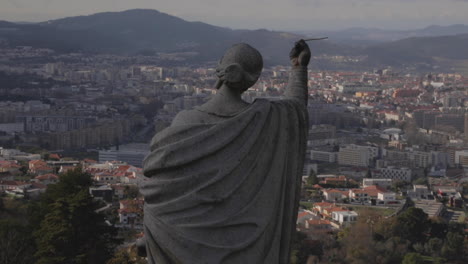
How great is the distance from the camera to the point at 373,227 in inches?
711

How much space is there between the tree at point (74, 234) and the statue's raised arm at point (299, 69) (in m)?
6.07

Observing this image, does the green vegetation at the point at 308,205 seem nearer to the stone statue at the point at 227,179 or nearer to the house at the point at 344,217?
the house at the point at 344,217

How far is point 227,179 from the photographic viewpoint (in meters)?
2.22

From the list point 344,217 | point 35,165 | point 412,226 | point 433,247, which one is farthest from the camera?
point 35,165

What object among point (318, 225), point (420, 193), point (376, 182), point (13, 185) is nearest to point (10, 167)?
point (13, 185)

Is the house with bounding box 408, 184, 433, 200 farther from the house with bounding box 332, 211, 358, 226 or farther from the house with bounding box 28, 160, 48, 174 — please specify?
the house with bounding box 28, 160, 48, 174

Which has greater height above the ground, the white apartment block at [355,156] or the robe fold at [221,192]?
the robe fold at [221,192]

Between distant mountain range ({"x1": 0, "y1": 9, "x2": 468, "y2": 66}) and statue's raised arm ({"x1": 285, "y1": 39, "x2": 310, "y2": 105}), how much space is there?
92063 mm

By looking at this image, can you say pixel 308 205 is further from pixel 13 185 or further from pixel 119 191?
pixel 13 185

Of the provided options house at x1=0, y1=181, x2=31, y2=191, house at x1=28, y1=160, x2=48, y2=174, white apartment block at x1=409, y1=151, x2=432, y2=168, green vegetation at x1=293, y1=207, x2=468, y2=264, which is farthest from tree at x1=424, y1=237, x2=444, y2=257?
white apartment block at x1=409, y1=151, x2=432, y2=168

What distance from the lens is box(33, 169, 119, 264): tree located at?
27.5ft

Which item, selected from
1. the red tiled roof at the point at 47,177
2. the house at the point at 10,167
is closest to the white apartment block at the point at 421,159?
the house at the point at 10,167

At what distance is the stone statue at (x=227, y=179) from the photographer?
7.13ft

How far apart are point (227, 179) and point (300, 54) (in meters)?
0.49
